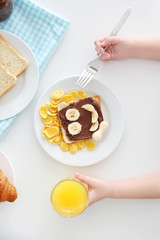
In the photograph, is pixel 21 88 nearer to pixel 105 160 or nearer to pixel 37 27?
pixel 37 27

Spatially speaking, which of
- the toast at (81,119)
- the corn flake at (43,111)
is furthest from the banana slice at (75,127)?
the corn flake at (43,111)

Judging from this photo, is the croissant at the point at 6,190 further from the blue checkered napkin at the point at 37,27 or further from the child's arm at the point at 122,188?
the blue checkered napkin at the point at 37,27

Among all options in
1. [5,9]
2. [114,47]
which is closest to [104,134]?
[114,47]

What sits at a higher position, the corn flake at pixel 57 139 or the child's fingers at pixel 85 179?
the corn flake at pixel 57 139

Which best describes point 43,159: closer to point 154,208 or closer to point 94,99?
point 94,99

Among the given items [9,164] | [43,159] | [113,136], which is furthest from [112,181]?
[9,164]

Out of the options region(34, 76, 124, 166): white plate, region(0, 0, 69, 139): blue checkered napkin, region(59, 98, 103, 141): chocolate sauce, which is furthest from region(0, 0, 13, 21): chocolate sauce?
region(59, 98, 103, 141): chocolate sauce
